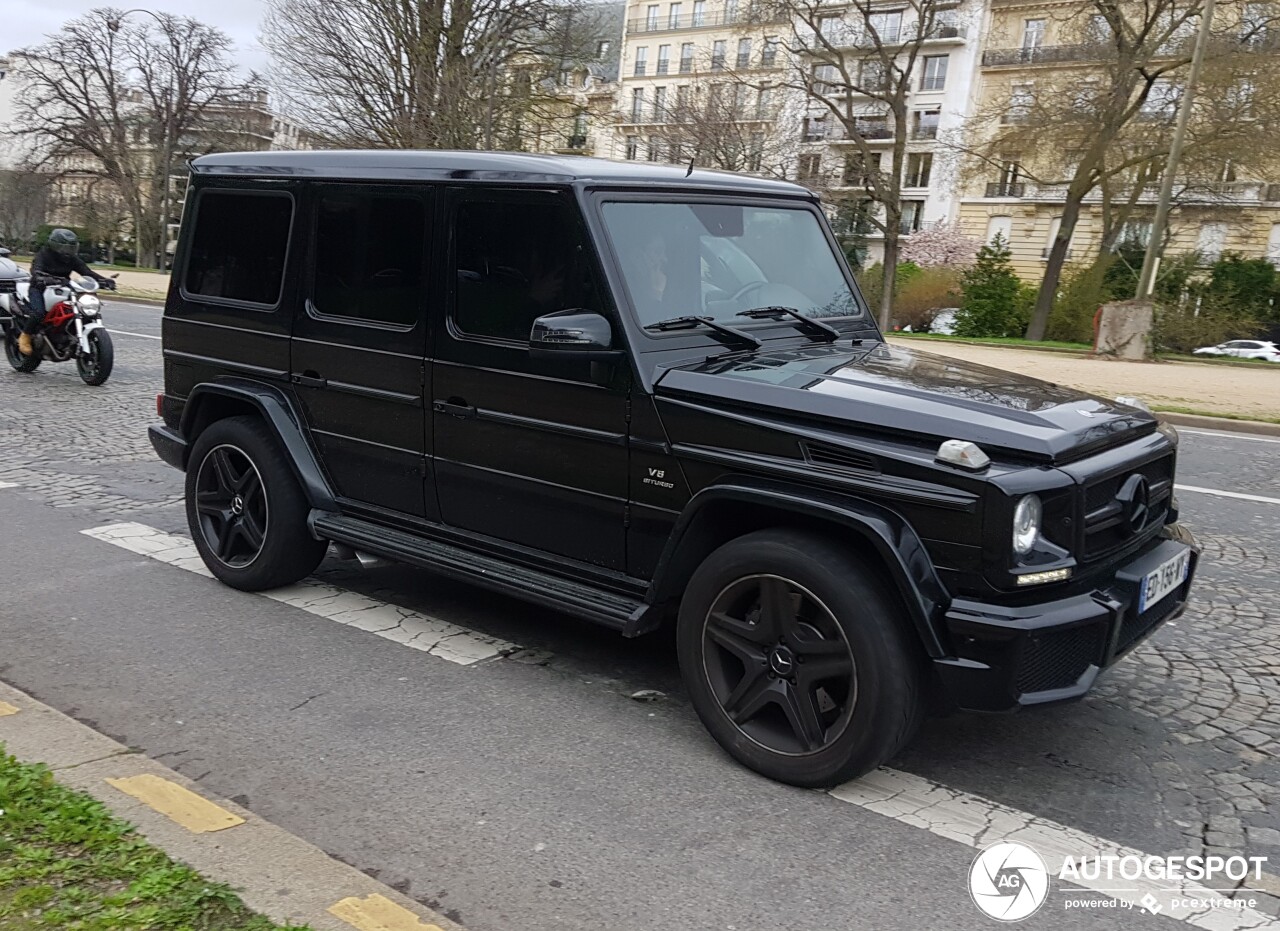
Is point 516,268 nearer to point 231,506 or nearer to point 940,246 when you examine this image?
point 231,506

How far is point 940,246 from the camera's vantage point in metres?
62.5

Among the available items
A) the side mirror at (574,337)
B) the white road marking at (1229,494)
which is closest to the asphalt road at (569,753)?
the side mirror at (574,337)

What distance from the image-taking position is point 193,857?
296 cm

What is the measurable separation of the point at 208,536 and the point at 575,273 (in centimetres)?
263

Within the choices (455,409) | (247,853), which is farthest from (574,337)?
(247,853)

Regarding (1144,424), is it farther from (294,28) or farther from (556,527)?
(294,28)

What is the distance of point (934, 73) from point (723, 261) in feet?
235

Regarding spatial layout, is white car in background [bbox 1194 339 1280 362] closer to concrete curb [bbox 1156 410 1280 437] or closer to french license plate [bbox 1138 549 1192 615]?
concrete curb [bbox 1156 410 1280 437]

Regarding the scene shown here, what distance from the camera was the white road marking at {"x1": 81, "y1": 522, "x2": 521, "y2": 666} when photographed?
4.80 m

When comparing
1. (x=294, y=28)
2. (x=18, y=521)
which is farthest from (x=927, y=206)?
(x=18, y=521)

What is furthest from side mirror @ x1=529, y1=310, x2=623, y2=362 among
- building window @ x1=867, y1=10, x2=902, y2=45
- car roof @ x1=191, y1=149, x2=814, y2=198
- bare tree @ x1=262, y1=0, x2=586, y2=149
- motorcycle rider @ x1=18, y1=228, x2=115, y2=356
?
building window @ x1=867, y1=10, x2=902, y2=45

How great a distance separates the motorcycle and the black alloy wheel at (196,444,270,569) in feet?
24.8

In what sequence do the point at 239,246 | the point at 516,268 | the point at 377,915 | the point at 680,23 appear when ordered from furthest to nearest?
the point at 680,23
the point at 239,246
the point at 516,268
the point at 377,915

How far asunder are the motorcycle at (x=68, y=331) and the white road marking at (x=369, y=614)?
22.1 ft
